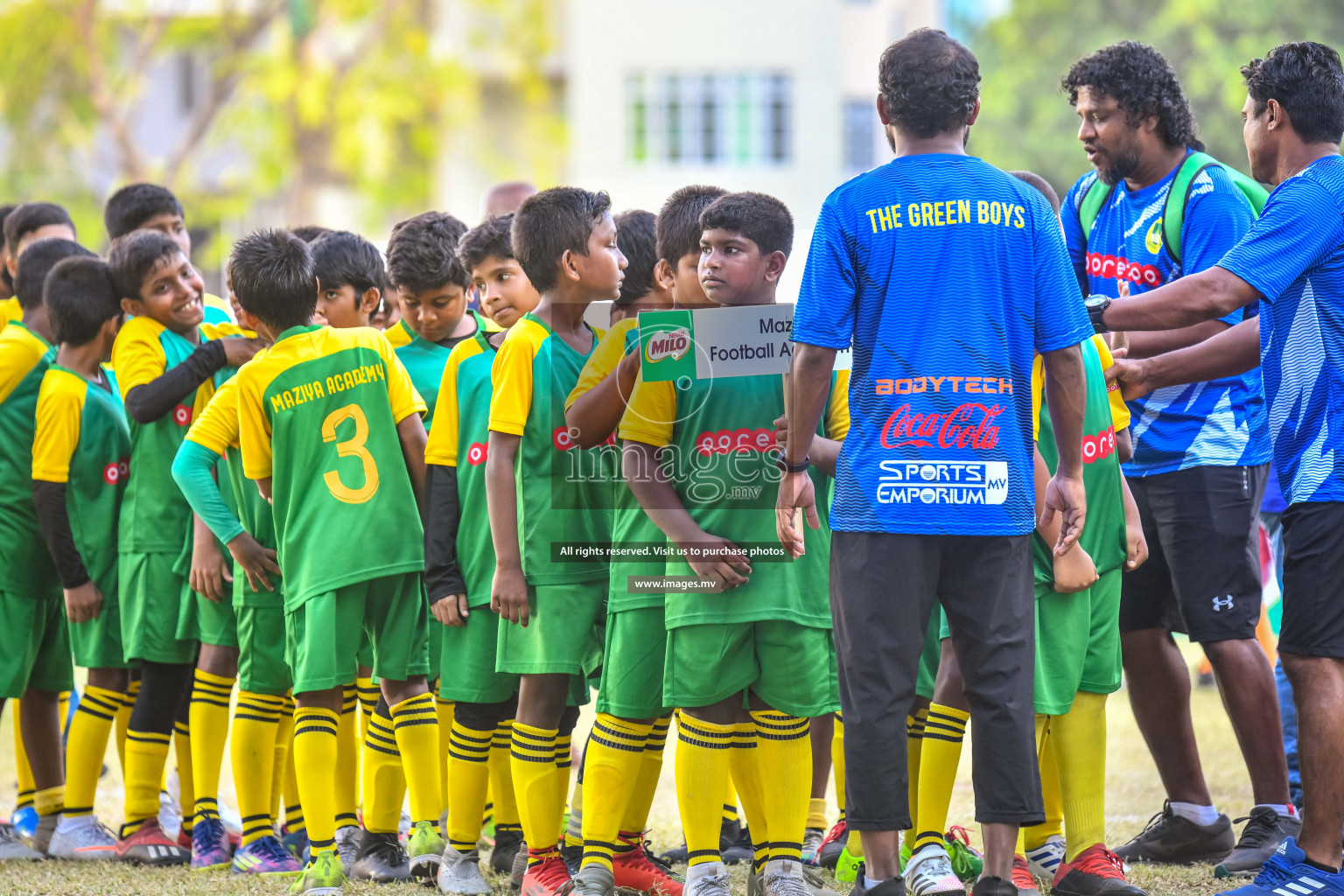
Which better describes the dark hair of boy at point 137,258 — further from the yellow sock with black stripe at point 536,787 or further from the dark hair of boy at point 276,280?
the yellow sock with black stripe at point 536,787

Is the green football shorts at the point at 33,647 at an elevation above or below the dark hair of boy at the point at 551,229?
below

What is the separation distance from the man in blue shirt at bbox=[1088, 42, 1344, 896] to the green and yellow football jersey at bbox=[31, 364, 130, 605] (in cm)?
353

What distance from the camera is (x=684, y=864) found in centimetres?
484

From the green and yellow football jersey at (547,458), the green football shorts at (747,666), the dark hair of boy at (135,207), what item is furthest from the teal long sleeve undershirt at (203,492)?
the dark hair of boy at (135,207)

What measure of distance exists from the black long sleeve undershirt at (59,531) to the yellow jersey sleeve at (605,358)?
219cm

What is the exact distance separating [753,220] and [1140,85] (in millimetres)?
1695

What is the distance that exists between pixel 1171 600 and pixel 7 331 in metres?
4.43

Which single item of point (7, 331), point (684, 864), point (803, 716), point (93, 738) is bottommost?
point (684, 864)

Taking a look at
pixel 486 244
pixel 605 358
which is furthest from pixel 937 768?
pixel 486 244

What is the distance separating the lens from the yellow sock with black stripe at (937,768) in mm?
3990

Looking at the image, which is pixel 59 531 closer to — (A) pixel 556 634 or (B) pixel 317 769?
(B) pixel 317 769

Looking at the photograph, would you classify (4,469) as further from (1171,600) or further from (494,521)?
(1171,600)

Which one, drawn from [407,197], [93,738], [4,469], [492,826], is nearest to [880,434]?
[492,826]

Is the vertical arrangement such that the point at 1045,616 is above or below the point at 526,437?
below
